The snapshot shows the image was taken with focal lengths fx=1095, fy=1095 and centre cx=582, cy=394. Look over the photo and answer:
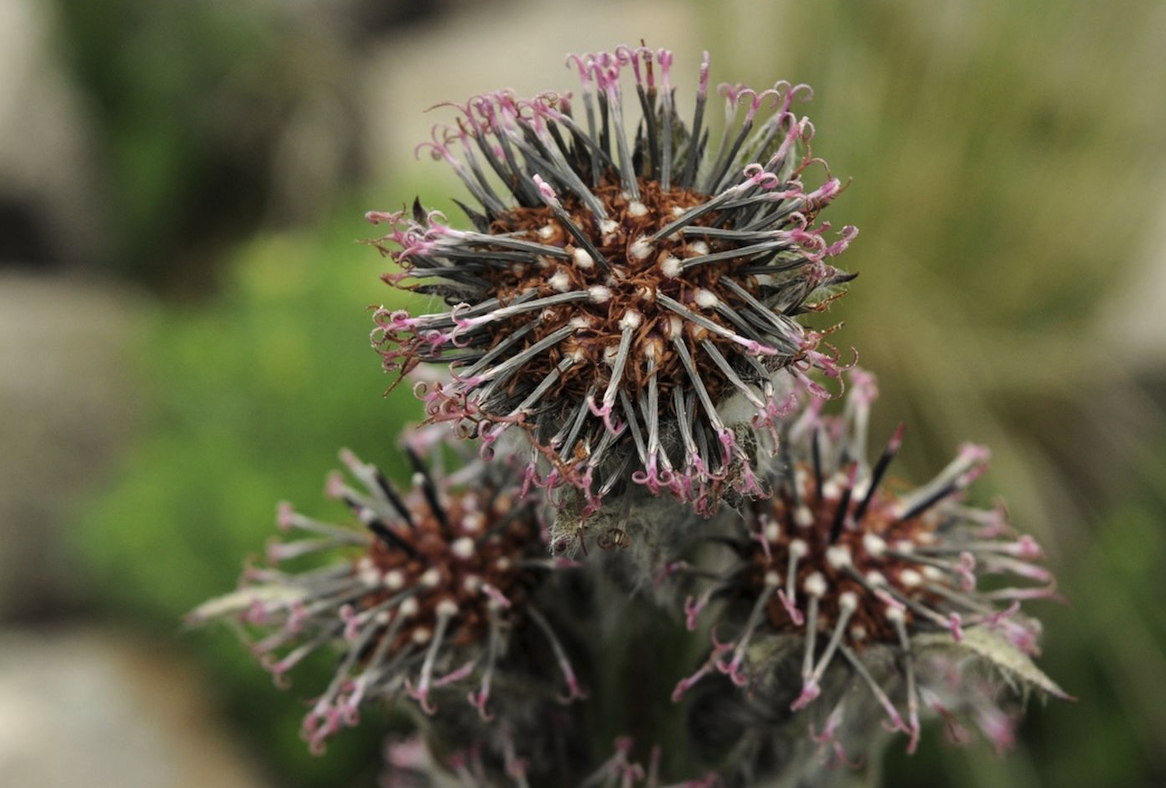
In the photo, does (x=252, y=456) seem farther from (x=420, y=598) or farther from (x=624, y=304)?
(x=624, y=304)

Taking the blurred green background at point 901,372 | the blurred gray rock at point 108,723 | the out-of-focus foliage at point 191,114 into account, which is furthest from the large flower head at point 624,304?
the out-of-focus foliage at point 191,114

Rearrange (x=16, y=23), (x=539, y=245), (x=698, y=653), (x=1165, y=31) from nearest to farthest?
(x=539, y=245) < (x=698, y=653) < (x=1165, y=31) < (x=16, y=23)

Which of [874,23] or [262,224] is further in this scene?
[262,224]

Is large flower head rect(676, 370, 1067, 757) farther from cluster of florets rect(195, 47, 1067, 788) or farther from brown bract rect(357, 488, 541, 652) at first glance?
brown bract rect(357, 488, 541, 652)

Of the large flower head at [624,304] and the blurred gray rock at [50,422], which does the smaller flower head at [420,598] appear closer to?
the large flower head at [624,304]

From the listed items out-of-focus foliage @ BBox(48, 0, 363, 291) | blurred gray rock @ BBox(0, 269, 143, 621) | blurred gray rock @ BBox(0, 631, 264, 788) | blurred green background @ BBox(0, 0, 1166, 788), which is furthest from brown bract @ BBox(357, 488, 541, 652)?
out-of-focus foliage @ BBox(48, 0, 363, 291)

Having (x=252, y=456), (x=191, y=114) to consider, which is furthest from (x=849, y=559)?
(x=191, y=114)

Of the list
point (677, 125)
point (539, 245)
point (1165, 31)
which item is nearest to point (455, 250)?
point (539, 245)

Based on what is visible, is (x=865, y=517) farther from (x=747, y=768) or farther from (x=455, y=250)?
(x=455, y=250)
